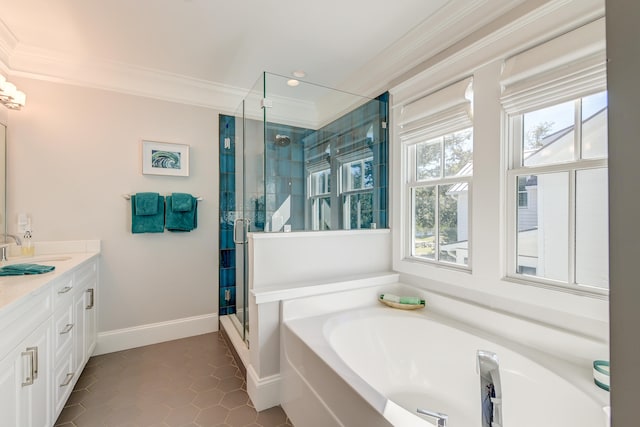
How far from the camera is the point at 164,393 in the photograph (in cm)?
203

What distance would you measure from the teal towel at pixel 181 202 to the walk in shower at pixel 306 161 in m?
0.47

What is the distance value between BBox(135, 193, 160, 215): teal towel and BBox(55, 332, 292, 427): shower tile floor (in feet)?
4.15

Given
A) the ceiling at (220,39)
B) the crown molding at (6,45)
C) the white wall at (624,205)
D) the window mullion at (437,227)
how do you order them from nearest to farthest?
the white wall at (624,205)
the ceiling at (220,39)
the crown molding at (6,45)
the window mullion at (437,227)

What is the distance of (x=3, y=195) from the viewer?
2232 millimetres

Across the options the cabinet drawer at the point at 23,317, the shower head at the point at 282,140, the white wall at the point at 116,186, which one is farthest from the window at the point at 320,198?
the cabinet drawer at the point at 23,317

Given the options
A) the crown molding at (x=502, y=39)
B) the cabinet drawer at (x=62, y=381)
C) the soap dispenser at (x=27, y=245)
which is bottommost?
the cabinet drawer at (x=62, y=381)

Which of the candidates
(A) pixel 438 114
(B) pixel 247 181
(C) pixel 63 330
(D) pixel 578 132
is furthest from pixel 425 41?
(C) pixel 63 330

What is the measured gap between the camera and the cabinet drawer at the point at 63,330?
1631 mm

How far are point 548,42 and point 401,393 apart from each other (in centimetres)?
210

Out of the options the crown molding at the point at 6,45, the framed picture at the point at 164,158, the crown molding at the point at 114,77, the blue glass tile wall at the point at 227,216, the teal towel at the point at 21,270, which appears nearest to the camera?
the teal towel at the point at 21,270

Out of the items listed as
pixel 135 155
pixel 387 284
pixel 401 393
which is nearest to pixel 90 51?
pixel 135 155

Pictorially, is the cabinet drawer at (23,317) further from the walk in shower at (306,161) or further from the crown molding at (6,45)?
the crown molding at (6,45)

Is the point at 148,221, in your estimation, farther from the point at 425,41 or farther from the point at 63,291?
the point at 425,41

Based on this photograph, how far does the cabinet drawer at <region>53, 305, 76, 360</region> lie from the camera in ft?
5.35
